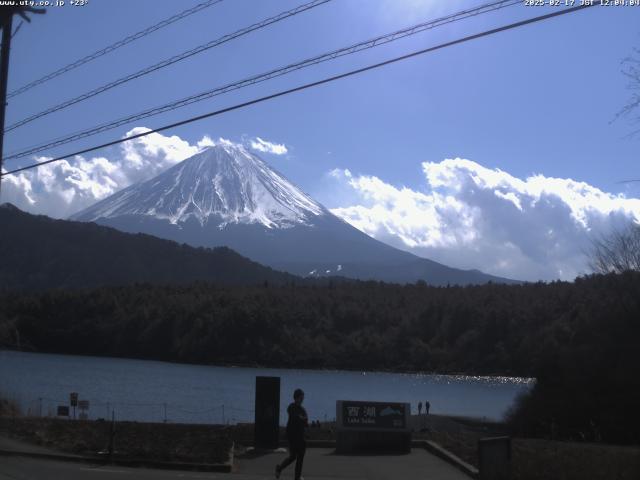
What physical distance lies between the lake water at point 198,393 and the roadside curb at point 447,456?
16.9m

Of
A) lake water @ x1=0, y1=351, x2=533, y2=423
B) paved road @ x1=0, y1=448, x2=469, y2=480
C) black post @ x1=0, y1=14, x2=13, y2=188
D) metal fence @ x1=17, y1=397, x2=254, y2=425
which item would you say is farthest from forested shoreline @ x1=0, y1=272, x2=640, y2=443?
black post @ x1=0, y1=14, x2=13, y2=188

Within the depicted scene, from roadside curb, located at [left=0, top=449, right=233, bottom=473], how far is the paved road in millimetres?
229

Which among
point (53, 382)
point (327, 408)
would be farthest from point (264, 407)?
point (53, 382)

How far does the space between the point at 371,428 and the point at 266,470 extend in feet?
11.9

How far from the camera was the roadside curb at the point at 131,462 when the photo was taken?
1550cm

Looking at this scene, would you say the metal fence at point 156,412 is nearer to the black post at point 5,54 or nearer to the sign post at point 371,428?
the sign post at point 371,428

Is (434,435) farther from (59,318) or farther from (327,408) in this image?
(59,318)

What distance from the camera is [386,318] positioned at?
15238cm

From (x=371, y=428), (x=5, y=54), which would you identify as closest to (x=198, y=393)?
(x=371, y=428)

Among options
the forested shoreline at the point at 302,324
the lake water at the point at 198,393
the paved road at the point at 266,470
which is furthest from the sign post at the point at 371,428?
the forested shoreline at the point at 302,324

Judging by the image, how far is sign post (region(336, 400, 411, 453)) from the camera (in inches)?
730

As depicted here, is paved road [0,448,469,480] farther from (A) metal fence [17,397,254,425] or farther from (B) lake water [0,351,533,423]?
(A) metal fence [17,397,254,425]

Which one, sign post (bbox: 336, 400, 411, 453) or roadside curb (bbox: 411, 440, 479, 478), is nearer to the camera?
roadside curb (bbox: 411, 440, 479, 478)

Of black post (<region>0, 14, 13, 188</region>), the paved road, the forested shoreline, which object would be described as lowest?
the paved road
